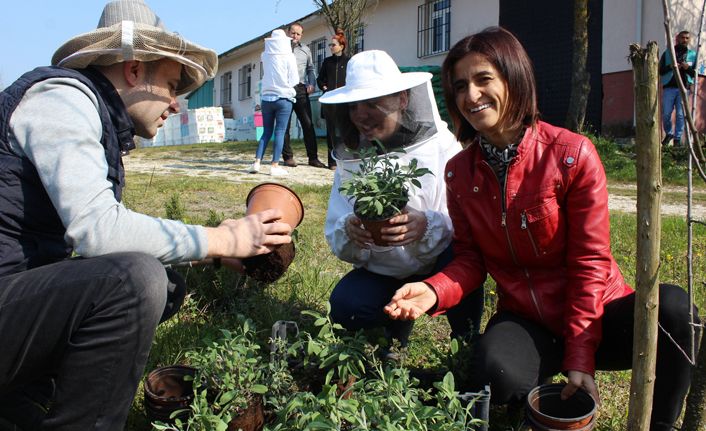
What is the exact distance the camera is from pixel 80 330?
170cm

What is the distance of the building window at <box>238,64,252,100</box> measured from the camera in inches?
1089

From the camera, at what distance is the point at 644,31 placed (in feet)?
36.1

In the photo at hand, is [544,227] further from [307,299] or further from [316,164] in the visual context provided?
[316,164]

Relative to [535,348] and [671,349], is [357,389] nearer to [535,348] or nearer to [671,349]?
[535,348]

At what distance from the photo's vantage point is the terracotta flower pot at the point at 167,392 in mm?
1959

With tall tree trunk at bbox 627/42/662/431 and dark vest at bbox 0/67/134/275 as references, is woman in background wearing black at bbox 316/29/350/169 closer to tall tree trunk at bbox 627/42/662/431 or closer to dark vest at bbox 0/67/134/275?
dark vest at bbox 0/67/134/275

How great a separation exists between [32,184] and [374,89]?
143 cm

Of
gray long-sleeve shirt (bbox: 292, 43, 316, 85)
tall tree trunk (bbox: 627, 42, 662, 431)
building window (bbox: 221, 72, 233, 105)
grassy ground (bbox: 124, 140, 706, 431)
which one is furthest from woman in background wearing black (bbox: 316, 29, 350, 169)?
building window (bbox: 221, 72, 233, 105)

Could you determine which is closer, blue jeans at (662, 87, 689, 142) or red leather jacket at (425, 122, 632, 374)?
red leather jacket at (425, 122, 632, 374)

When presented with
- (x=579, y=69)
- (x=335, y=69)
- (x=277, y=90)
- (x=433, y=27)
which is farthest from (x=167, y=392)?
(x=433, y=27)

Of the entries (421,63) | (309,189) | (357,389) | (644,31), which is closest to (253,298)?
(357,389)

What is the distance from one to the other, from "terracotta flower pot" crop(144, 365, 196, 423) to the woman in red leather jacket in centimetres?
75

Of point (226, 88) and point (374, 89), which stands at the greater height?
point (226, 88)

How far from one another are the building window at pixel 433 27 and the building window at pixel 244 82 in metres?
12.4
